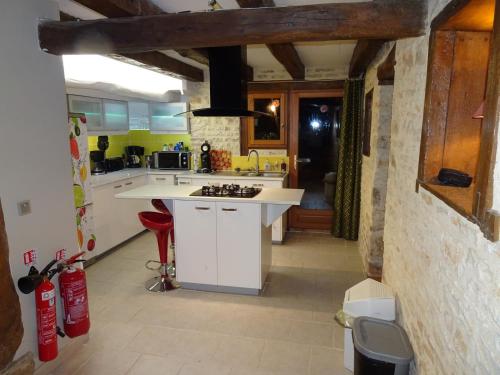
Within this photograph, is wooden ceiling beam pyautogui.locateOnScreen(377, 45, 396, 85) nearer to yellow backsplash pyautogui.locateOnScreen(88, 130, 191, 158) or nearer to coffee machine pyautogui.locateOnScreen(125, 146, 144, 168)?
yellow backsplash pyautogui.locateOnScreen(88, 130, 191, 158)

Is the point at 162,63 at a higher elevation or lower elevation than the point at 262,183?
higher

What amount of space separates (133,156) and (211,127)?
1497 mm

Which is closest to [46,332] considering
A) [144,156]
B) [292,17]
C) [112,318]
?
[112,318]

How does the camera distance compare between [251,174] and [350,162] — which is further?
[251,174]

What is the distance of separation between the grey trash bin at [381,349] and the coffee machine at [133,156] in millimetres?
4774


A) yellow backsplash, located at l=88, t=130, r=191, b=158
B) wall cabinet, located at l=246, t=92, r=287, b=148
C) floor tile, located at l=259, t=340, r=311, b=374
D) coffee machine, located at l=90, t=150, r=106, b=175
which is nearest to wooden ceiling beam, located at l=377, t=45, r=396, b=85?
wall cabinet, located at l=246, t=92, r=287, b=148

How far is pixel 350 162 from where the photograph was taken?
5027mm

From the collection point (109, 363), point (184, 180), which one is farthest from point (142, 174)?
point (109, 363)

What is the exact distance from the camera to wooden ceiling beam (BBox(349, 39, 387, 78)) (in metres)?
3.15

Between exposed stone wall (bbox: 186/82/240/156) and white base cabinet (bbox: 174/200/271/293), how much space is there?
226cm

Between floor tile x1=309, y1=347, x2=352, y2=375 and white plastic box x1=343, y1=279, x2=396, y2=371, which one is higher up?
white plastic box x1=343, y1=279, x2=396, y2=371

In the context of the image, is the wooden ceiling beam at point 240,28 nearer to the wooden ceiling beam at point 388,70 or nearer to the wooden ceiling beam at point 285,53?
the wooden ceiling beam at point 285,53

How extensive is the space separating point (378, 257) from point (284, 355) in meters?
1.68

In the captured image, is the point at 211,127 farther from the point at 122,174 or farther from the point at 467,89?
the point at 467,89
